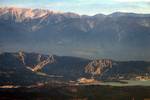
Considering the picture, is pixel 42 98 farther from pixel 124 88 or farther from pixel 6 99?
pixel 124 88

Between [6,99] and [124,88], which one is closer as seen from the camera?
[6,99]

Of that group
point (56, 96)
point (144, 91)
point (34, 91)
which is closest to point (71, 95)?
point (56, 96)

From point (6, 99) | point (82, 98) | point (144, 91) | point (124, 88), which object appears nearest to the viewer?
point (6, 99)

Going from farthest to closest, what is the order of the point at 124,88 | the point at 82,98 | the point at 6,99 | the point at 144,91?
the point at 124,88, the point at 144,91, the point at 82,98, the point at 6,99

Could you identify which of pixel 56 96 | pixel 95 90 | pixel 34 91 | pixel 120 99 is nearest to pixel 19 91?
pixel 34 91

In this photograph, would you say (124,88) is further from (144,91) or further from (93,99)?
(93,99)

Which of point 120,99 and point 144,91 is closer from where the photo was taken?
point 120,99

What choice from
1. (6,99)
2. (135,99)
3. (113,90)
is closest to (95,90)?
(113,90)

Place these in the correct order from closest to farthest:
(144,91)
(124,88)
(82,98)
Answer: (82,98), (144,91), (124,88)
